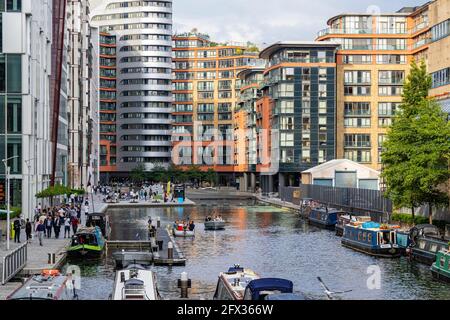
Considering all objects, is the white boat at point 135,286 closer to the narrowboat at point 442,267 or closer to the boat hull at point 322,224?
the narrowboat at point 442,267

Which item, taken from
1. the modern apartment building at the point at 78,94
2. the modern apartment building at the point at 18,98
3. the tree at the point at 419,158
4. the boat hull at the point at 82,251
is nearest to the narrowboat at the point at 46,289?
the boat hull at the point at 82,251

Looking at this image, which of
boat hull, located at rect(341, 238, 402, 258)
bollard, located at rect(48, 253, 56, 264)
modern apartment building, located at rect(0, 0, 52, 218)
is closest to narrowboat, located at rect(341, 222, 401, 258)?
boat hull, located at rect(341, 238, 402, 258)

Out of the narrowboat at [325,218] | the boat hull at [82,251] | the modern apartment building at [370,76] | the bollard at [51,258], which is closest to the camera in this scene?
the bollard at [51,258]

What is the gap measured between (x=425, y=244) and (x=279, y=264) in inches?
402

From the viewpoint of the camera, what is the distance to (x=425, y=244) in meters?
53.4

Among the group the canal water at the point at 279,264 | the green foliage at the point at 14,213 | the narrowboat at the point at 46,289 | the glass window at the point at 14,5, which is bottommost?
the canal water at the point at 279,264

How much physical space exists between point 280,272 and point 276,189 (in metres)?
123

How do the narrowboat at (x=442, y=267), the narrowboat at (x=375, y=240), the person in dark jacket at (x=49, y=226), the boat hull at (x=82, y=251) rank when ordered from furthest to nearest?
the person in dark jacket at (x=49, y=226) → the narrowboat at (x=375, y=240) → the boat hull at (x=82, y=251) → the narrowboat at (x=442, y=267)

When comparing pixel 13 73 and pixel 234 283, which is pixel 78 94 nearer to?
pixel 13 73

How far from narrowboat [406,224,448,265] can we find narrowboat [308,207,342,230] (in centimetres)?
3096

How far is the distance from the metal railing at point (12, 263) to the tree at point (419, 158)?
34.9m

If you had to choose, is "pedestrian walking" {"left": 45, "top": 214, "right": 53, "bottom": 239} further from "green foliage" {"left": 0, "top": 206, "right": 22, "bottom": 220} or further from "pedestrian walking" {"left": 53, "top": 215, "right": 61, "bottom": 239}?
"green foliage" {"left": 0, "top": 206, "right": 22, "bottom": 220}

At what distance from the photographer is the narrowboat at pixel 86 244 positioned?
54.2m
